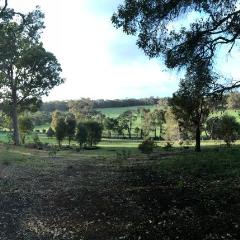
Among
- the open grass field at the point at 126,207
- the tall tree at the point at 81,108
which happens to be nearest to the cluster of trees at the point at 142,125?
the tall tree at the point at 81,108

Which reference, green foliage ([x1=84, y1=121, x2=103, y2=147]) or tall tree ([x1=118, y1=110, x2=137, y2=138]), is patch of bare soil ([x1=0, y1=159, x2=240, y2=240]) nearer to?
green foliage ([x1=84, y1=121, x2=103, y2=147])

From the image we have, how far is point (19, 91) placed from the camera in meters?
68.7

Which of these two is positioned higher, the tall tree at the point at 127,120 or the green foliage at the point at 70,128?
the tall tree at the point at 127,120

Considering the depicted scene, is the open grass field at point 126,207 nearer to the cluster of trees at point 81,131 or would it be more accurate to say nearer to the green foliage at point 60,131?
the cluster of trees at point 81,131

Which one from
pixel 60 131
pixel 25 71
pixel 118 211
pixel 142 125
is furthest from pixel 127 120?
pixel 118 211

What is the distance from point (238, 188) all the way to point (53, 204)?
725 cm

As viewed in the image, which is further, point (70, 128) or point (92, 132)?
point (70, 128)

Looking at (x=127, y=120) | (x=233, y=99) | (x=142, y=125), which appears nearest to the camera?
(x=233, y=99)

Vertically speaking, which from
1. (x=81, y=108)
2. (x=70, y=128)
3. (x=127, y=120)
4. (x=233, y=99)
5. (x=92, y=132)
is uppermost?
(x=81, y=108)

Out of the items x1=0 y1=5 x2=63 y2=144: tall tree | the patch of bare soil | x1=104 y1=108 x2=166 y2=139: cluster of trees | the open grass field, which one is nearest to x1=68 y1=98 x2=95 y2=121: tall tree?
x1=104 y1=108 x2=166 y2=139: cluster of trees

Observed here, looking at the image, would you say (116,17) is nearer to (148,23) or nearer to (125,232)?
(148,23)

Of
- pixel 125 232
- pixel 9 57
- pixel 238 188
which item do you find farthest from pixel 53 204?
pixel 9 57

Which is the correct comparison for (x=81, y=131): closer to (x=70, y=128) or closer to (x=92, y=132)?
(x=92, y=132)

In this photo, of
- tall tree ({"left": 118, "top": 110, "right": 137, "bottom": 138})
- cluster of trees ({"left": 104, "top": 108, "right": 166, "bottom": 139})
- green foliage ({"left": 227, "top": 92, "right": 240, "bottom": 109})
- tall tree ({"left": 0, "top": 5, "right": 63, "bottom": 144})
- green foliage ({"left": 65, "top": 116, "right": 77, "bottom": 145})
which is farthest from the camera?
tall tree ({"left": 118, "top": 110, "right": 137, "bottom": 138})
